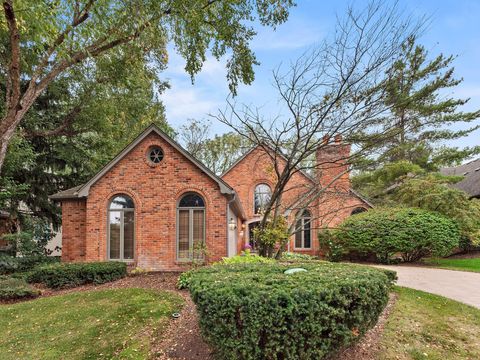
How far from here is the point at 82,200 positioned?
1249cm

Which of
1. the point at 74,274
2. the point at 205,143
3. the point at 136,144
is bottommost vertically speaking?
the point at 74,274

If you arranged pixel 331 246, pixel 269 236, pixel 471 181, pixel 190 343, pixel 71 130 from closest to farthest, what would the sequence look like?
pixel 190 343, pixel 269 236, pixel 331 246, pixel 71 130, pixel 471 181

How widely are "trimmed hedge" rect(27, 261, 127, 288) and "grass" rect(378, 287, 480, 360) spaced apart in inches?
299

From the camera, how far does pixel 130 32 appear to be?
10.3m

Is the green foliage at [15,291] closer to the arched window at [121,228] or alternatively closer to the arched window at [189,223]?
the arched window at [121,228]

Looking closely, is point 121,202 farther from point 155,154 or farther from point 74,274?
point 74,274

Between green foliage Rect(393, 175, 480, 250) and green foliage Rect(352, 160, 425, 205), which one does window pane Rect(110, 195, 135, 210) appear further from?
green foliage Rect(393, 175, 480, 250)

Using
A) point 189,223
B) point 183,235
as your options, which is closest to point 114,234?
point 183,235

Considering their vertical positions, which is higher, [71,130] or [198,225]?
[71,130]

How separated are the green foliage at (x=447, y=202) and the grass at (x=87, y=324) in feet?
44.5

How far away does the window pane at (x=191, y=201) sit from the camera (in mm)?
11866

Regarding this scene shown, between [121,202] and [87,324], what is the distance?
616 centimetres

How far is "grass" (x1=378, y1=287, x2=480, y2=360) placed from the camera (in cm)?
517

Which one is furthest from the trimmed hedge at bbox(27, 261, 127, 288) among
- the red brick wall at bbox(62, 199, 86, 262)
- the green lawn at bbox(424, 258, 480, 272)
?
the green lawn at bbox(424, 258, 480, 272)
